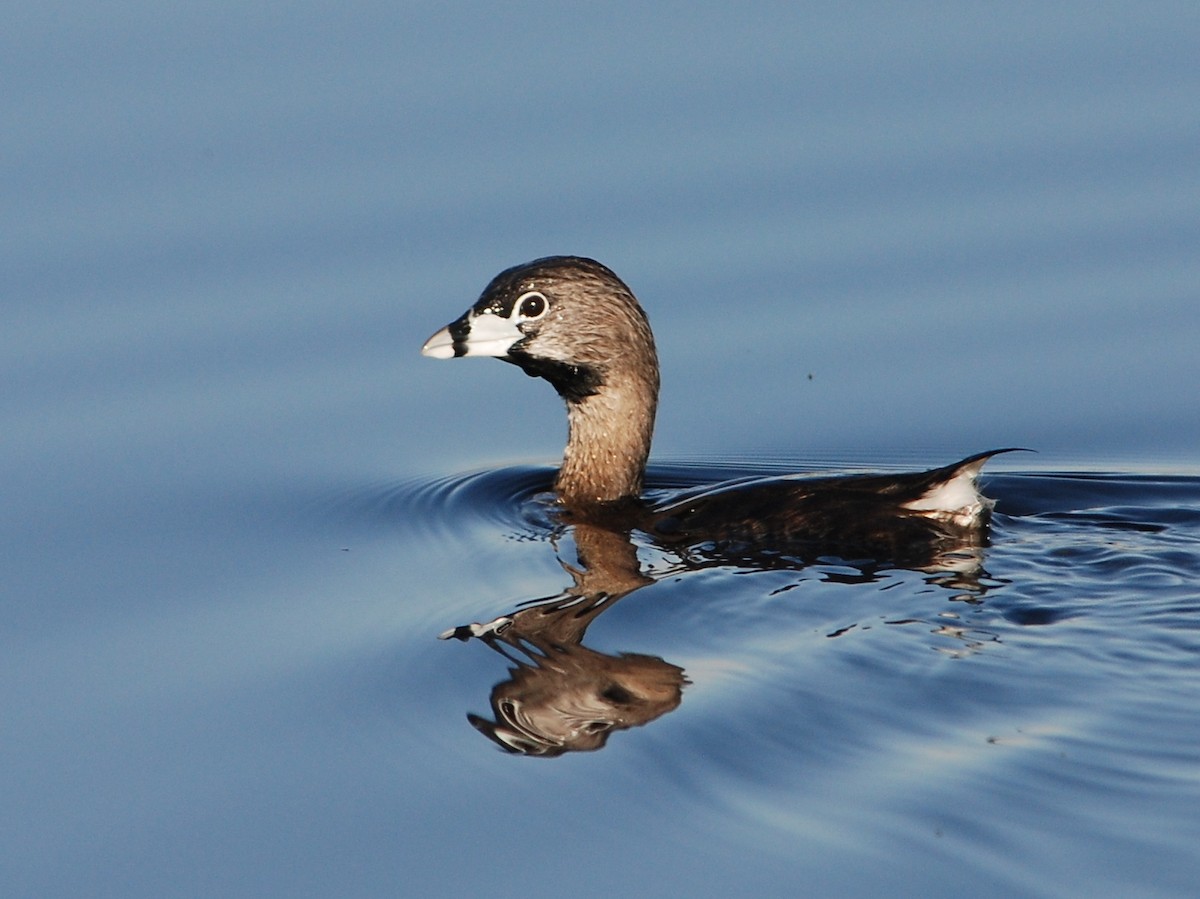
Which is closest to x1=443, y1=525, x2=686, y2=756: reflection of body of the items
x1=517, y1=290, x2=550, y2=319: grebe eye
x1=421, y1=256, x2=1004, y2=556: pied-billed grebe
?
x1=421, y1=256, x2=1004, y2=556: pied-billed grebe

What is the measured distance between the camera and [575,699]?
7078mm

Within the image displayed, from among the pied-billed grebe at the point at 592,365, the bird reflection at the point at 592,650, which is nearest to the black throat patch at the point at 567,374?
the pied-billed grebe at the point at 592,365

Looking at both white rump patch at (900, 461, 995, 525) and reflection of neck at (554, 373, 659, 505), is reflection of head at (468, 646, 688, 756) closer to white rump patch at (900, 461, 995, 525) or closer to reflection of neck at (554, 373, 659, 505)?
white rump patch at (900, 461, 995, 525)

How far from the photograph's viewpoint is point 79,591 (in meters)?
8.18

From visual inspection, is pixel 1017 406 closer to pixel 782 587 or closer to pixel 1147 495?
pixel 1147 495

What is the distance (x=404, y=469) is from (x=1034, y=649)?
11.7 ft

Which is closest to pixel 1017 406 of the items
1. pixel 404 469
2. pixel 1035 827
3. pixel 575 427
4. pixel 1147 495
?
pixel 1147 495

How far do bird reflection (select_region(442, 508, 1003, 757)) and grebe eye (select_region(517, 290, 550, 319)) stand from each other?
1055 mm

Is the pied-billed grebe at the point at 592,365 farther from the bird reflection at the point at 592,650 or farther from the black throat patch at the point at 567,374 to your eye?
the bird reflection at the point at 592,650

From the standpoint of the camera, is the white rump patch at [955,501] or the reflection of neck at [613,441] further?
the reflection of neck at [613,441]

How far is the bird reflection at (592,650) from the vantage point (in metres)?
6.78

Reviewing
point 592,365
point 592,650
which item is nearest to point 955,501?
point 592,650

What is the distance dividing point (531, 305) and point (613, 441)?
752mm

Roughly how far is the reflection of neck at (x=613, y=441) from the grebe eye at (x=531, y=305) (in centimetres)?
47
